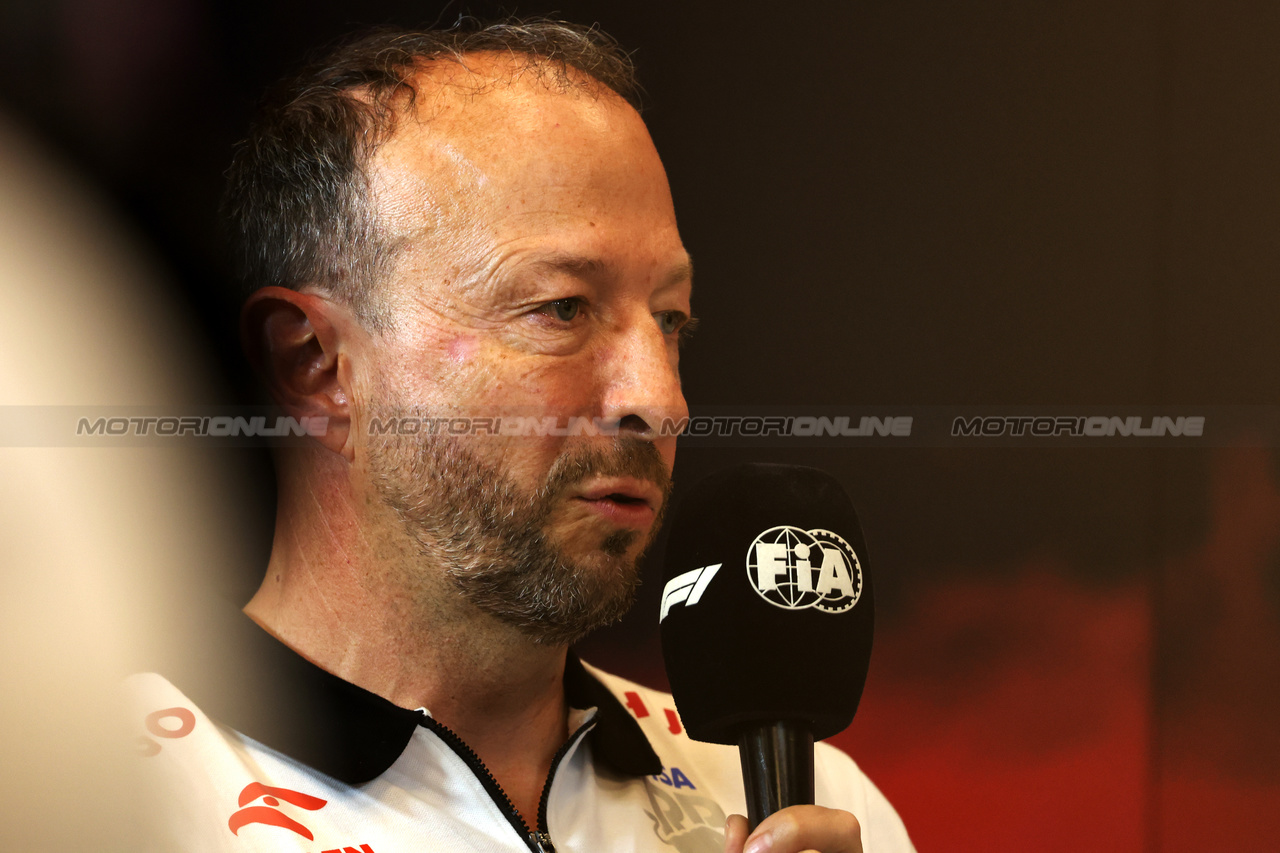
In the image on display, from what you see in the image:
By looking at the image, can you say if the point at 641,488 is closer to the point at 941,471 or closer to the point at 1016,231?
the point at 941,471

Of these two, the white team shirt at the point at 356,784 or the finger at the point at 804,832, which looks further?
Answer: the white team shirt at the point at 356,784

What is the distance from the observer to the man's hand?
0.68 m

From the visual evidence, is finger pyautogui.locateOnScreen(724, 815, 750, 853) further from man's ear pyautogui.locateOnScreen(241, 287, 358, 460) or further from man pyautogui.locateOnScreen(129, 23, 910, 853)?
man's ear pyautogui.locateOnScreen(241, 287, 358, 460)

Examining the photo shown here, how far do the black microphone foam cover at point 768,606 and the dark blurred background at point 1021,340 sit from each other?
0.42 metres

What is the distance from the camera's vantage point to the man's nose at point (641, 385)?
89 centimetres

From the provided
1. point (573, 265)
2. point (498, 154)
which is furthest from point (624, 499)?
point (498, 154)

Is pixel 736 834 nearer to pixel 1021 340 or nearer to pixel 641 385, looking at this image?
pixel 641 385

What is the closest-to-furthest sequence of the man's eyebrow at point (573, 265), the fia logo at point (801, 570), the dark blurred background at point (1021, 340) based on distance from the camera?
the fia logo at point (801, 570)
the man's eyebrow at point (573, 265)
the dark blurred background at point (1021, 340)

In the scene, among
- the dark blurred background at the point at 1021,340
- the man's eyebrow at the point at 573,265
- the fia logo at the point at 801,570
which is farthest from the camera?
the dark blurred background at the point at 1021,340

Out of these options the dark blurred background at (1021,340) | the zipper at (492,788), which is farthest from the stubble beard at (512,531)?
the dark blurred background at (1021,340)

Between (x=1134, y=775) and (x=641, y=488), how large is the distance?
2.39ft

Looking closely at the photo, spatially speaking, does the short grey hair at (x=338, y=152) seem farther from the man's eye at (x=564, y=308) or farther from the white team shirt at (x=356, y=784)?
the white team shirt at (x=356, y=784)

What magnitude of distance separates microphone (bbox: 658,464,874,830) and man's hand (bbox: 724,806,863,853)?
3cm

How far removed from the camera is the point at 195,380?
108 centimetres
